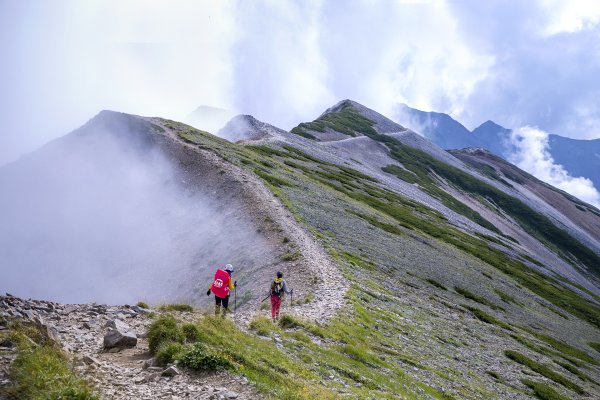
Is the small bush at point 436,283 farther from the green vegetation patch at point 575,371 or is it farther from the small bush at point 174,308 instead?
the small bush at point 174,308

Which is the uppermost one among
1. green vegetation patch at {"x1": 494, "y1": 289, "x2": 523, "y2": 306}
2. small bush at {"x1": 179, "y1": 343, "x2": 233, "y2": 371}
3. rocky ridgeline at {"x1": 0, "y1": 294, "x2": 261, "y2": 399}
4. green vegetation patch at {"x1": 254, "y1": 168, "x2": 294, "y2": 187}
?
green vegetation patch at {"x1": 254, "y1": 168, "x2": 294, "y2": 187}

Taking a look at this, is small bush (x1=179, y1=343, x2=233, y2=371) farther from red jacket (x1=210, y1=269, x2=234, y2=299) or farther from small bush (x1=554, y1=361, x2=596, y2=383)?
small bush (x1=554, y1=361, x2=596, y2=383)

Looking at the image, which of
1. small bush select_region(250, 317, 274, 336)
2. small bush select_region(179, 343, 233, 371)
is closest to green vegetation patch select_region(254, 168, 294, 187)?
small bush select_region(250, 317, 274, 336)

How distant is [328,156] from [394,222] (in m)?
50.4

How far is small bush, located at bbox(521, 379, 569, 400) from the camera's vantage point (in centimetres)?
3167

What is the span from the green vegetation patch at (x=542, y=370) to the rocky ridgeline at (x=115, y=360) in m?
32.6

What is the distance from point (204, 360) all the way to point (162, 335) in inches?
85.1

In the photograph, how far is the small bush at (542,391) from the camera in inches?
1247

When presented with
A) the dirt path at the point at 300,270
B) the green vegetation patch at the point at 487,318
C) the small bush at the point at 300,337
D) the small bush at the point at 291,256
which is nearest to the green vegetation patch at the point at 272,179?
the dirt path at the point at 300,270

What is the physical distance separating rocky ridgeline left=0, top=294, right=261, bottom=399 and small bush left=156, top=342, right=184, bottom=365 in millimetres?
231

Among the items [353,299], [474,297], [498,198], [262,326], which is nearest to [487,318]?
[474,297]

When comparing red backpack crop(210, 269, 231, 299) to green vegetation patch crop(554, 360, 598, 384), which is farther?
green vegetation patch crop(554, 360, 598, 384)

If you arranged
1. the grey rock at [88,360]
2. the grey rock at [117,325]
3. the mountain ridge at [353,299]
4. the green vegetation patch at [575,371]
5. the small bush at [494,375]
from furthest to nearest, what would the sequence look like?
the green vegetation patch at [575,371] → the small bush at [494,375] → the mountain ridge at [353,299] → the grey rock at [117,325] → the grey rock at [88,360]

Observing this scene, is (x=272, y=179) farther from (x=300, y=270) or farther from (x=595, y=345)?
(x=595, y=345)
